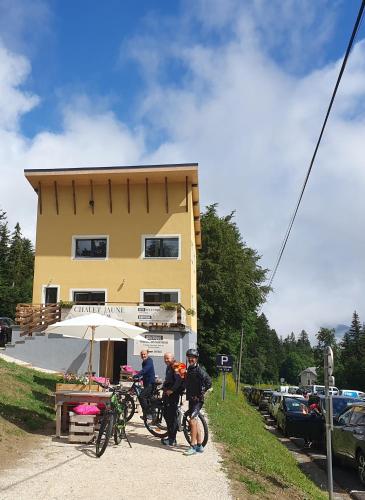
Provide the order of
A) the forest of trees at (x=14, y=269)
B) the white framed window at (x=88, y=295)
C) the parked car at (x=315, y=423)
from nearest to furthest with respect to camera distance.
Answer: the parked car at (x=315, y=423), the white framed window at (x=88, y=295), the forest of trees at (x=14, y=269)

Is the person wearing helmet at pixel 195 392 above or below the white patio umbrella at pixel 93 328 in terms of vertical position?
below

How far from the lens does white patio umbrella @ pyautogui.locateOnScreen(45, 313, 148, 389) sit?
12234 mm

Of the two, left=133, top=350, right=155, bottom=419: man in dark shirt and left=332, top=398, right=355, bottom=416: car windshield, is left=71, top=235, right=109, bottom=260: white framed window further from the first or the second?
left=133, top=350, right=155, bottom=419: man in dark shirt

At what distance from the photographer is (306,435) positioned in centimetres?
1831

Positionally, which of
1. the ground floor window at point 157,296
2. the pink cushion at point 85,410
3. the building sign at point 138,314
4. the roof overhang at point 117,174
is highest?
the roof overhang at point 117,174

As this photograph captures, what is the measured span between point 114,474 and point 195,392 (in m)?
2.45

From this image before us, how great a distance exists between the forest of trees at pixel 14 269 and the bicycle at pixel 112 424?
5349 cm

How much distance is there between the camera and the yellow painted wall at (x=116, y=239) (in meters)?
28.9

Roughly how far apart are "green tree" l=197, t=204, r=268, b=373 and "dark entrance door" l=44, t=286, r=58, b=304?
53.8 feet

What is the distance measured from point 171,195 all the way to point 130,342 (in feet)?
31.0

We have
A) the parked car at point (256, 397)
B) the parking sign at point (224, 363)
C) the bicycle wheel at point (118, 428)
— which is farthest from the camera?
the parked car at point (256, 397)

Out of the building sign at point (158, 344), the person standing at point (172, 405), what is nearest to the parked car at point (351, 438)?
the person standing at point (172, 405)

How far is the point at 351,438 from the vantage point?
1227 centimetres

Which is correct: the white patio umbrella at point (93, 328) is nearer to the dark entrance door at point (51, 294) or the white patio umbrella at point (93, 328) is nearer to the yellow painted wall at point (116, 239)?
the yellow painted wall at point (116, 239)
